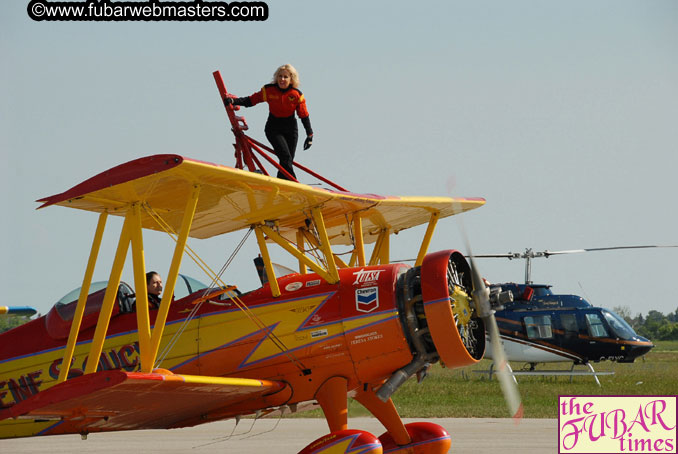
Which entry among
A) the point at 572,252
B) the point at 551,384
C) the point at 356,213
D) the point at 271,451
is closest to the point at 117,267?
the point at 356,213

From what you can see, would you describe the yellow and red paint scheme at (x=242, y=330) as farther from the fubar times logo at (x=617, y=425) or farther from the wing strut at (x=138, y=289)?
the fubar times logo at (x=617, y=425)

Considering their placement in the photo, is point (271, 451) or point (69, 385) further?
point (271, 451)

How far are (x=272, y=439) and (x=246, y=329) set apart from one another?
5.49 metres

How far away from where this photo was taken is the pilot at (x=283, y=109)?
10648mm

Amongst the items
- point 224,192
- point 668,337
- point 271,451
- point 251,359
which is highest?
point 224,192

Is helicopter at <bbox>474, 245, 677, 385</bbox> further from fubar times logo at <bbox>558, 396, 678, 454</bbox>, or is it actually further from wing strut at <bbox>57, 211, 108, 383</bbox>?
wing strut at <bbox>57, 211, 108, 383</bbox>

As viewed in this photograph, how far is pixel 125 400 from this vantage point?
8.07m

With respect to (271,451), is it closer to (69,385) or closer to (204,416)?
(204,416)

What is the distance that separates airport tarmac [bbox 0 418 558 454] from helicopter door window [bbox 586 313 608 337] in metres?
10.5

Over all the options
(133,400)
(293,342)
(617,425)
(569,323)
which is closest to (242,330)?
(293,342)

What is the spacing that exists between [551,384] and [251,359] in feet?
63.6

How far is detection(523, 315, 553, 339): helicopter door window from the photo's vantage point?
27062 millimetres

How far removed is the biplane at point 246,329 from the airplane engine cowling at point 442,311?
0.6 inches

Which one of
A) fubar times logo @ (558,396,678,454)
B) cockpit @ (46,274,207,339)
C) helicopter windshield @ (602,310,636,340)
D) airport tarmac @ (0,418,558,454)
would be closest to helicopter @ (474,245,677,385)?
helicopter windshield @ (602,310,636,340)
